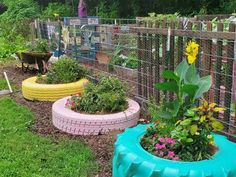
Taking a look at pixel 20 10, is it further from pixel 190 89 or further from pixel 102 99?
pixel 190 89

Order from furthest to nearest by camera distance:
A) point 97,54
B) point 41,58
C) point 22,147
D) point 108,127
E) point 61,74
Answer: point 41,58 < point 97,54 < point 61,74 < point 108,127 < point 22,147

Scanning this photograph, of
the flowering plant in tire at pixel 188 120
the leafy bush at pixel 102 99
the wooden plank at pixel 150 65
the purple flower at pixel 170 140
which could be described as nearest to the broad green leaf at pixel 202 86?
the flowering plant in tire at pixel 188 120

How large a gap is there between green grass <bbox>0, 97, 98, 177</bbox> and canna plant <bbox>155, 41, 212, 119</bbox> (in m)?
1.15

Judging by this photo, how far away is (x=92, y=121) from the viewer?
186 inches

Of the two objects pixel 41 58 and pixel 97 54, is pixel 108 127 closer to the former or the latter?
pixel 97 54

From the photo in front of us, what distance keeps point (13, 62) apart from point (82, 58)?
134 inches

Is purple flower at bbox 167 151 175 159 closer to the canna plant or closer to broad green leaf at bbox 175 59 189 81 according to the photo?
the canna plant

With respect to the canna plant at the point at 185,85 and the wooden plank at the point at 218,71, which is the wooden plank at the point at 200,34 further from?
the canna plant at the point at 185,85

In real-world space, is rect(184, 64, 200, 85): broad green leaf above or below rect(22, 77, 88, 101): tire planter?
above

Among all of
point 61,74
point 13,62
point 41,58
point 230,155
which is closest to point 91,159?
point 230,155

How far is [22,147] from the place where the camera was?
14.5ft

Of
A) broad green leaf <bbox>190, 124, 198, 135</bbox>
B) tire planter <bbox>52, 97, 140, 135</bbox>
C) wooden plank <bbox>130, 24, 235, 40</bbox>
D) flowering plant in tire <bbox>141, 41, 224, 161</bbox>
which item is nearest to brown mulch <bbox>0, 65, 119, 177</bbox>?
tire planter <bbox>52, 97, 140, 135</bbox>

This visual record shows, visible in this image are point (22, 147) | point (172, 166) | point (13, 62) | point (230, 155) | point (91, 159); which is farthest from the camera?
point (13, 62)

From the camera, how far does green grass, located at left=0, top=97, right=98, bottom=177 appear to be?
3814mm
